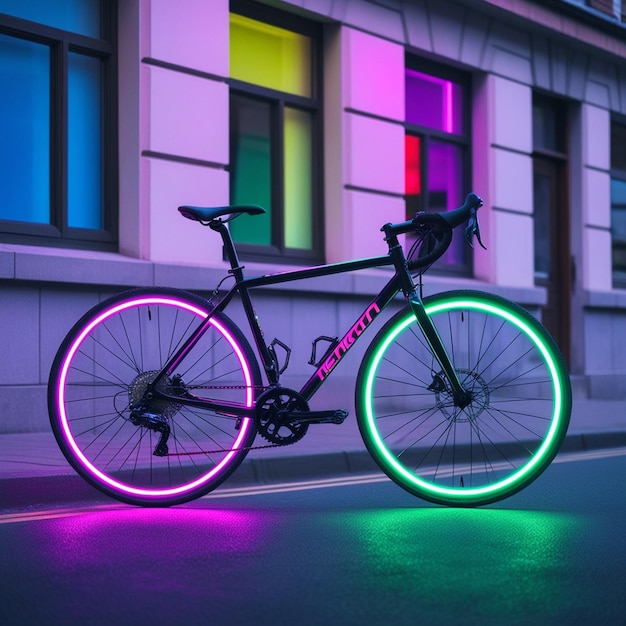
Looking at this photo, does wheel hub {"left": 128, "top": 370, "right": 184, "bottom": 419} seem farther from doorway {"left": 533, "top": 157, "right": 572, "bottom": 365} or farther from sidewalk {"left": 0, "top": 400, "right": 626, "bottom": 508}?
doorway {"left": 533, "top": 157, "right": 572, "bottom": 365}

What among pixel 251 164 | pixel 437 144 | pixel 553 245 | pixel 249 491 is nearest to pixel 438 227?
pixel 249 491

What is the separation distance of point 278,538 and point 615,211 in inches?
476

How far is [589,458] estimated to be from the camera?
831 centimetres

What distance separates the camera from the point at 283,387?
5195 millimetres

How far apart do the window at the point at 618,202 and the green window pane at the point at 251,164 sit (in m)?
6.33

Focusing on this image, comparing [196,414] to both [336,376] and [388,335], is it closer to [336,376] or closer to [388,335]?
[388,335]

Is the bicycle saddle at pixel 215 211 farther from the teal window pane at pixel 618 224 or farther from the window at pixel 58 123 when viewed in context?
the teal window pane at pixel 618 224

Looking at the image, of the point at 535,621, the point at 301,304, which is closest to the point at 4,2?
the point at 301,304

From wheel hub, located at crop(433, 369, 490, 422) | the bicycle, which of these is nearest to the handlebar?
the bicycle

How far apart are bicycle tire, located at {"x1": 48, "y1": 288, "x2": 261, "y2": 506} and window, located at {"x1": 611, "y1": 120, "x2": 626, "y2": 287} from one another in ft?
36.8

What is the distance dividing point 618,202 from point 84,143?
28.5 feet

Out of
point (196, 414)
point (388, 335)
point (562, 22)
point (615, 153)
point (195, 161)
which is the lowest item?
point (196, 414)

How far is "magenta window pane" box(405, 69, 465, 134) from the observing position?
41.4 feet

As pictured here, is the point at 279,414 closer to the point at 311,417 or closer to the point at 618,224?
the point at 311,417
